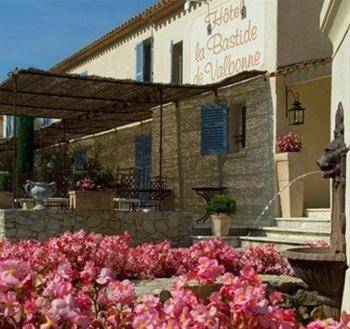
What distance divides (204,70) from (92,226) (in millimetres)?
5213

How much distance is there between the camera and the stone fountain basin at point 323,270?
4.86 meters

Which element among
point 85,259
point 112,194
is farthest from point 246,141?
point 85,259

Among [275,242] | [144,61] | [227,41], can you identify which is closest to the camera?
[275,242]

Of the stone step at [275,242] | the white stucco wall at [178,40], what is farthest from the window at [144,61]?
the stone step at [275,242]

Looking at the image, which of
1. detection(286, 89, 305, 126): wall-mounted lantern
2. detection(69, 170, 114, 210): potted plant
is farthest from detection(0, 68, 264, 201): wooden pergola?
detection(69, 170, 114, 210): potted plant

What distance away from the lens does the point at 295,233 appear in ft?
37.3

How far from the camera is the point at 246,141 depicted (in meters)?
14.1

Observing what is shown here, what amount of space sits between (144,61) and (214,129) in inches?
186

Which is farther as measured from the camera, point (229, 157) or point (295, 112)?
point (229, 157)

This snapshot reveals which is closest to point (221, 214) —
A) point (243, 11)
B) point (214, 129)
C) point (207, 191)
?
point (207, 191)

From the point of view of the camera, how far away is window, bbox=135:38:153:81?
1878 cm

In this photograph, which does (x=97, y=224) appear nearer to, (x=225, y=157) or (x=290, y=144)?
(x=225, y=157)

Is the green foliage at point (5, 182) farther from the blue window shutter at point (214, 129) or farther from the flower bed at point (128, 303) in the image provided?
the flower bed at point (128, 303)

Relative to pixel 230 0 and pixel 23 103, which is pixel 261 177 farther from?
pixel 23 103
